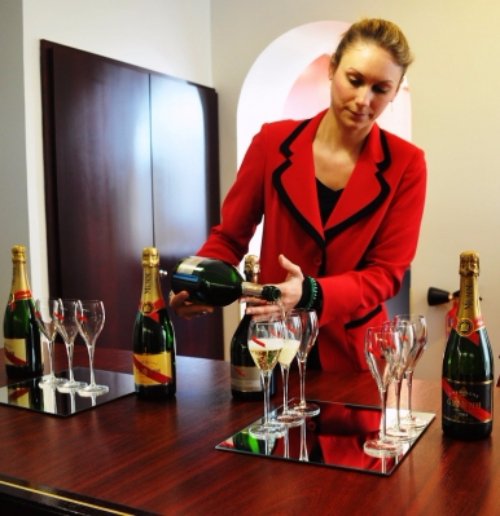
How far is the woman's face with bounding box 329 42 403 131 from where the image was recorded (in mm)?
1597

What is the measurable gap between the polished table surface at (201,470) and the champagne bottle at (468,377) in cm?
3

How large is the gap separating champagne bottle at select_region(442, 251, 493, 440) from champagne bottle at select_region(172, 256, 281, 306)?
1.40ft

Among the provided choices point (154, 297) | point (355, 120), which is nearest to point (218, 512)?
point (154, 297)

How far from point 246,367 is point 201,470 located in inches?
13.7

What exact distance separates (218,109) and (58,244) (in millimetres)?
1371

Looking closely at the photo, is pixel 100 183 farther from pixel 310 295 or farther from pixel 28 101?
pixel 310 295

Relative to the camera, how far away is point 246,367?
125 cm

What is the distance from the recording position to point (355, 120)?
165 cm

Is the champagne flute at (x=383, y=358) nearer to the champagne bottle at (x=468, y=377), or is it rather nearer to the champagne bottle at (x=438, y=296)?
the champagne bottle at (x=468, y=377)

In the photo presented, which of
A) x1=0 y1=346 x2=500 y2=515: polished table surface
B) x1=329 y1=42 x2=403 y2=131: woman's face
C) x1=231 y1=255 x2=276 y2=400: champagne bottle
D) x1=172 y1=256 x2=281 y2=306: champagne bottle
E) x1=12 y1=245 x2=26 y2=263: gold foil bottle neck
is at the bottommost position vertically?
x1=0 y1=346 x2=500 y2=515: polished table surface

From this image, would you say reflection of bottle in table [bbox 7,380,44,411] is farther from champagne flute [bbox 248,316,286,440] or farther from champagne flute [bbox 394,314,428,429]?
champagne flute [bbox 394,314,428,429]

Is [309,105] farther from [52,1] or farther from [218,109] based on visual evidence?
[52,1]

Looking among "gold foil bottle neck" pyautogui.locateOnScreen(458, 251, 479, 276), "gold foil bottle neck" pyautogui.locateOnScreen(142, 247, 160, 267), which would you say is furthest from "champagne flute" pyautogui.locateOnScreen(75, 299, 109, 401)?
"gold foil bottle neck" pyautogui.locateOnScreen(458, 251, 479, 276)

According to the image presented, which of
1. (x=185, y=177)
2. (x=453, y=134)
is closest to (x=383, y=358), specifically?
(x=453, y=134)
